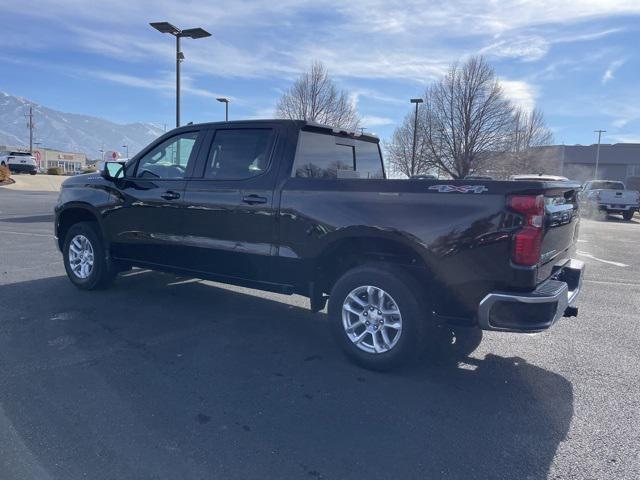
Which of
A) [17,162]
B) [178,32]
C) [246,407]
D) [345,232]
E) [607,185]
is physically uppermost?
[178,32]

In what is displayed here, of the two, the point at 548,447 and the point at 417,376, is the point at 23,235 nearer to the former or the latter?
the point at 417,376

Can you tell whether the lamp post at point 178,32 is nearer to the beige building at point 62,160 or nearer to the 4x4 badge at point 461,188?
the 4x4 badge at point 461,188

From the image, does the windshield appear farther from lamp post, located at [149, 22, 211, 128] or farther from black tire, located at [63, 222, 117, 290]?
black tire, located at [63, 222, 117, 290]

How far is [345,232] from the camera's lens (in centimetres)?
404

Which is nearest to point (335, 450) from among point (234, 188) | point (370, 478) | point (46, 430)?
point (370, 478)

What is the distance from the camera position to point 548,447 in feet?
9.78

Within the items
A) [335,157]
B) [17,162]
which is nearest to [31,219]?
[335,157]

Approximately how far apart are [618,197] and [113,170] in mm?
23905

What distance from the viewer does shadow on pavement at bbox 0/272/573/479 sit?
276 centimetres

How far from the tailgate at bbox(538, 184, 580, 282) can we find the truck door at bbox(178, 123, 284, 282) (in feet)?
7.25

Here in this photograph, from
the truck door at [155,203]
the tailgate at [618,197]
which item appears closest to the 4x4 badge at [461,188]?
the truck door at [155,203]

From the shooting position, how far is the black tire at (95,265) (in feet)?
20.0

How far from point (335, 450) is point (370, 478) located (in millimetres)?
313

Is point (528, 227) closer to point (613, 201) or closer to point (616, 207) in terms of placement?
point (613, 201)
